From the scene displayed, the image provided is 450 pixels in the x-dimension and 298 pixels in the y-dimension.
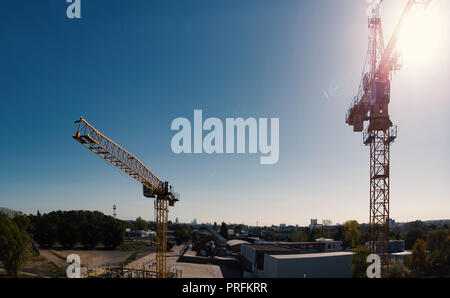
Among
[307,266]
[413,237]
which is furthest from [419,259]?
[413,237]

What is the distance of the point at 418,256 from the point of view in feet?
105

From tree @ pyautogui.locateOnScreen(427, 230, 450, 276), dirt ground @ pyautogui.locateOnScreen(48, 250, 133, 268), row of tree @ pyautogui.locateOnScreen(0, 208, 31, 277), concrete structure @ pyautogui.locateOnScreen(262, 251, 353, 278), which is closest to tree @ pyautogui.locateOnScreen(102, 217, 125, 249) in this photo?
dirt ground @ pyautogui.locateOnScreen(48, 250, 133, 268)

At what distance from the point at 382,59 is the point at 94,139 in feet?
103

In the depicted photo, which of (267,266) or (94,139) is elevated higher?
(94,139)

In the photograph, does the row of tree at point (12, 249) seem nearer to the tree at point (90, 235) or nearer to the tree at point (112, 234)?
the tree at point (90, 235)

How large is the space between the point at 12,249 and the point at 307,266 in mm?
32449

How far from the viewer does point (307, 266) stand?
24625 mm

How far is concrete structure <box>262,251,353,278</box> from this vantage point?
2381 centimetres

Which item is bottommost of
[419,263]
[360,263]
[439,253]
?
→ [419,263]

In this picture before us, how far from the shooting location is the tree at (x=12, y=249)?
2758cm

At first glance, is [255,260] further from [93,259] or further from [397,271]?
[93,259]

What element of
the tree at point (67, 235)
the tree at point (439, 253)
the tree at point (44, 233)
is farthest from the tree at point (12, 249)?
the tree at point (439, 253)
